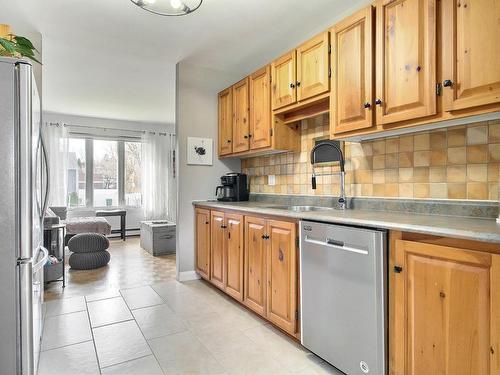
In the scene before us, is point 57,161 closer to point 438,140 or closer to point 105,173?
point 105,173

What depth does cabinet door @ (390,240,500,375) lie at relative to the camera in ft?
3.72

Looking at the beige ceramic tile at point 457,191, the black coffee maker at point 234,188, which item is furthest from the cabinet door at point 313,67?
the black coffee maker at point 234,188

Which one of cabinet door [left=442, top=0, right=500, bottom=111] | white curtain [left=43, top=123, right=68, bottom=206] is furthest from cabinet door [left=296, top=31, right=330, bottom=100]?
white curtain [left=43, top=123, right=68, bottom=206]

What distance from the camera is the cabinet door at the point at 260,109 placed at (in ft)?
9.62

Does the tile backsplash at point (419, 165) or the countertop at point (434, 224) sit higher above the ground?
the tile backsplash at point (419, 165)

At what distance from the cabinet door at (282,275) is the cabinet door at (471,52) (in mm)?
1183

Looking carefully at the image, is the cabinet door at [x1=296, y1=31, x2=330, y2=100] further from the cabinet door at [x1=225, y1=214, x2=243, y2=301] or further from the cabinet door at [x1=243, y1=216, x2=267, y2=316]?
the cabinet door at [x1=225, y1=214, x2=243, y2=301]

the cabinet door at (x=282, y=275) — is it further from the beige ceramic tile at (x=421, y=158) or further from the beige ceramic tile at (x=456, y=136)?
the beige ceramic tile at (x=456, y=136)

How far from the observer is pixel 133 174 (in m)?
7.11

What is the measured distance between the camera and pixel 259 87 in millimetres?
3061

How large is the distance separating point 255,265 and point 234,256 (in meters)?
0.36

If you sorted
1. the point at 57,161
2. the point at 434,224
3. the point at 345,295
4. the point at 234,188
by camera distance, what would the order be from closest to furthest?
the point at 434,224, the point at 345,295, the point at 234,188, the point at 57,161

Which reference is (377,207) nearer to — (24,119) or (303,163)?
(303,163)

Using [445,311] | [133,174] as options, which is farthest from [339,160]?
[133,174]
